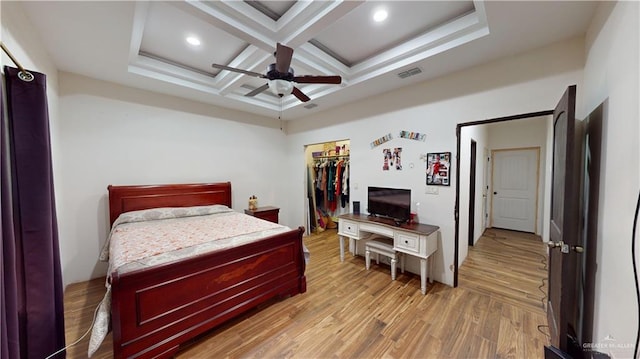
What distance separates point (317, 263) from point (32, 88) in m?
3.27

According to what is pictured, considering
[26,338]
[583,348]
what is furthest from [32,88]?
[583,348]

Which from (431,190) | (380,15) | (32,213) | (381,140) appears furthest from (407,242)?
(32,213)

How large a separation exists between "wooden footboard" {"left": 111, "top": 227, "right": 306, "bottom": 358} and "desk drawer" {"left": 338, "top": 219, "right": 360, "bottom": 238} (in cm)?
122

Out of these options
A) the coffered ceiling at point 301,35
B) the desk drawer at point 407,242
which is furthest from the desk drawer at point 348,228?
the coffered ceiling at point 301,35

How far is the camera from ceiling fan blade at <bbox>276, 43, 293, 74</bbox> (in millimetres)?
1739

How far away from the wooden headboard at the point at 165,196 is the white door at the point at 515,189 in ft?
19.8

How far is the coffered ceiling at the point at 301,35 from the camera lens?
5.63 feet

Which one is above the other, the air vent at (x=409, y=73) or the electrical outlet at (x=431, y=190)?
the air vent at (x=409, y=73)

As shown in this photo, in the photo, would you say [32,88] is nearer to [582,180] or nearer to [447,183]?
[447,183]

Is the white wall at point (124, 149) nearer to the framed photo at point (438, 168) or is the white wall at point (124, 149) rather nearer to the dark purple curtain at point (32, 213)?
the dark purple curtain at point (32, 213)

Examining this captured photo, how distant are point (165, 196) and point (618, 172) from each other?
450 centimetres

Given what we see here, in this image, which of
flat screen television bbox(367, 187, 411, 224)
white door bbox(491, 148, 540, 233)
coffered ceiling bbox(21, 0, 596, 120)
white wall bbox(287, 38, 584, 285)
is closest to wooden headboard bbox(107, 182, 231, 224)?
coffered ceiling bbox(21, 0, 596, 120)

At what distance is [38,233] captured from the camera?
1.44 meters

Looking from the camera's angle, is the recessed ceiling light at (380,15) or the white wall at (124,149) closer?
the recessed ceiling light at (380,15)
